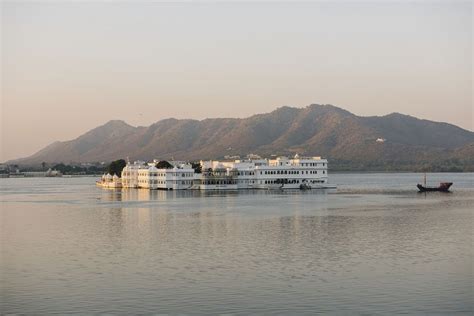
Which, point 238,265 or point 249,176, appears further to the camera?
point 249,176

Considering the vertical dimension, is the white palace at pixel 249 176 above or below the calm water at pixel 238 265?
above

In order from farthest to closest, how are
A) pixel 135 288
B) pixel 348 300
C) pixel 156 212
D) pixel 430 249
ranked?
pixel 156 212, pixel 430 249, pixel 135 288, pixel 348 300

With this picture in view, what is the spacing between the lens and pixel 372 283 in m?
18.5

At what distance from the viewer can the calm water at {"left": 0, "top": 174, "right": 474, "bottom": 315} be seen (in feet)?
53.7

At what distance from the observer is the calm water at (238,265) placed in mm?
16375

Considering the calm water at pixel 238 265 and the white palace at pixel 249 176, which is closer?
the calm water at pixel 238 265

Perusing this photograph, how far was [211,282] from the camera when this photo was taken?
736 inches

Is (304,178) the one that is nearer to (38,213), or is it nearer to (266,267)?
(38,213)

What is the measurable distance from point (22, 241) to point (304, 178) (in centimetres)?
5611

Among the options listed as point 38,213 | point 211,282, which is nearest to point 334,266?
point 211,282

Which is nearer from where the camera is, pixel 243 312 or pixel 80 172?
pixel 243 312

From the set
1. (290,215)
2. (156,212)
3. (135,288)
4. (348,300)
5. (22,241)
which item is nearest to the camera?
(348,300)

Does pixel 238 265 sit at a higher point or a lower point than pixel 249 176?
lower

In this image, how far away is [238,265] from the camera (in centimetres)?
2144
